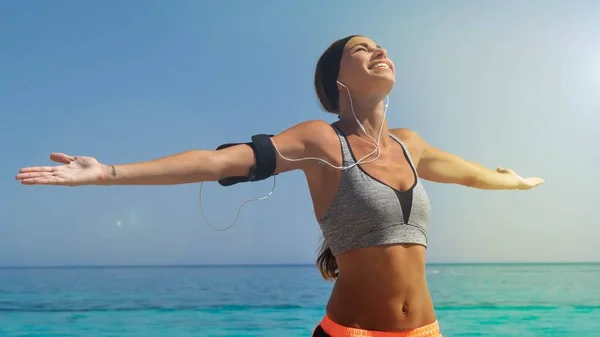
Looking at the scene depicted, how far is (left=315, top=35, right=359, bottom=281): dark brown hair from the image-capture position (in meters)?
2.51

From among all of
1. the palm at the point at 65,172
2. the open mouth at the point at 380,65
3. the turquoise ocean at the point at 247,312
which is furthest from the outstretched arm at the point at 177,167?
the turquoise ocean at the point at 247,312

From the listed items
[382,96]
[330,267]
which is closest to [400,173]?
[382,96]

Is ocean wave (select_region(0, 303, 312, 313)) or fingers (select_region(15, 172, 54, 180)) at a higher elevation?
fingers (select_region(15, 172, 54, 180))

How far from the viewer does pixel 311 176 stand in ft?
7.66

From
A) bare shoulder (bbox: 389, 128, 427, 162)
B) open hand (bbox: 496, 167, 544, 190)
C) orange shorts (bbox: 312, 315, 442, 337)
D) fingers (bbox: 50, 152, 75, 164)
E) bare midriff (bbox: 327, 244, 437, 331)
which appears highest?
fingers (bbox: 50, 152, 75, 164)

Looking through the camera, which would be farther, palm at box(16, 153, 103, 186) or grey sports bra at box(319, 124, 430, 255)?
grey sports bra at box(319, 124, 430, 255)

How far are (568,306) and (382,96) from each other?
54.5 feet

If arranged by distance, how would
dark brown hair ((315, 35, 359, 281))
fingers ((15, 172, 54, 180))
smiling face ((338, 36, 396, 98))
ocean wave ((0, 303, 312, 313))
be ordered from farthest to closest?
ocean wave ((0, 303, 312, 313)), dark brown hair ((315, 35, 359, 281)), smiling face ((338, 36, 396, 98)), fingers ((15, 172, 54, 180))

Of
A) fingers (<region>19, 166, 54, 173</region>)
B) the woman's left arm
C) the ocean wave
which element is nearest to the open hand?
the woman's left arm

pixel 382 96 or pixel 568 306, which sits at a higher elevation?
pixel 382 96

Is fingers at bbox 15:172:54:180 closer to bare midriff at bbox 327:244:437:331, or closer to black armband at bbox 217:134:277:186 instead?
black armband at bbox 217:134:277:186

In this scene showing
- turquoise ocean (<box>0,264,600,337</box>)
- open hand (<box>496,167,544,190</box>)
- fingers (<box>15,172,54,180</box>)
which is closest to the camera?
fingers (<box>15,172,54,180</box>)

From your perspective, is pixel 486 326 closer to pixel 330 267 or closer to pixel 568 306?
pixel 568 306

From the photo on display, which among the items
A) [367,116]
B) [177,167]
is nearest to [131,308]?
[367,116]
